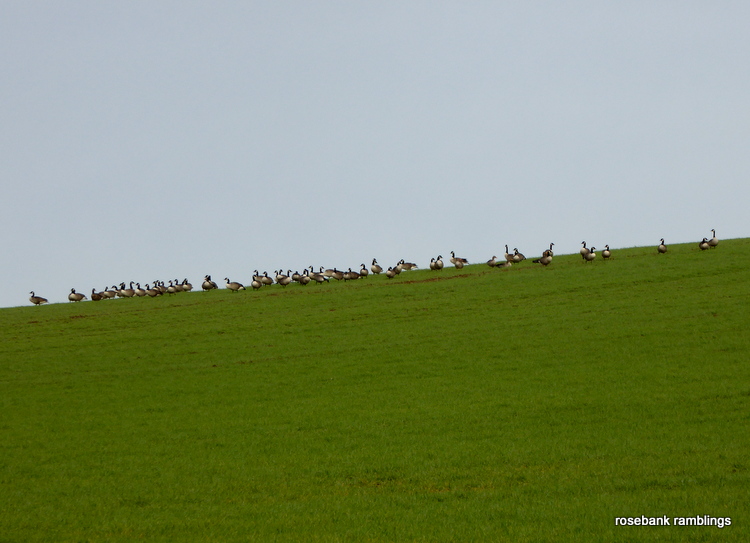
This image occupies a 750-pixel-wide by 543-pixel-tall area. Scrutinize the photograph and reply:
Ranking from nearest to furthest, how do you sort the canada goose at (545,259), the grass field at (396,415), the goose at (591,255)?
the grass field at (396,415) → the goose at (591,255) → the canada goose at (545,259)

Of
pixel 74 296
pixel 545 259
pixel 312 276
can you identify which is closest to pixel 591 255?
pixel 545 259

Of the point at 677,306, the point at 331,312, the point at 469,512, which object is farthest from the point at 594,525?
the point at 331,312

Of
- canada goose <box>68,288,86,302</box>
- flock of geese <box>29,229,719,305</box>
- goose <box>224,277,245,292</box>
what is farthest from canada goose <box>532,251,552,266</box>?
canada goose <box>68,288,86,302</box>

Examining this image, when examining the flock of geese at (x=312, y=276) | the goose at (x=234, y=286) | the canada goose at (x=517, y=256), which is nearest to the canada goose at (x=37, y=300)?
the flock of geese at (x=312, y=276)

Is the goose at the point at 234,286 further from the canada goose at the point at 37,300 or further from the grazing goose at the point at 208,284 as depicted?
the canada goose at the point at 37,300

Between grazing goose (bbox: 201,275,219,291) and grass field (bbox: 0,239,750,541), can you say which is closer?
grass field (bbox: 0,239,750,541)

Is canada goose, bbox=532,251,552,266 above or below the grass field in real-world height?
above

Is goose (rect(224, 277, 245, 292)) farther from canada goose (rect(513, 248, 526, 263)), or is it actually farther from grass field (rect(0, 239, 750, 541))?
canada goose (rect(513, 248, 526, 263))

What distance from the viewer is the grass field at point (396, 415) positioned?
1675cm

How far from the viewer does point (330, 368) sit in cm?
3453

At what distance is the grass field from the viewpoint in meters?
16.8

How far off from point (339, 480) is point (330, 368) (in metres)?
14.4

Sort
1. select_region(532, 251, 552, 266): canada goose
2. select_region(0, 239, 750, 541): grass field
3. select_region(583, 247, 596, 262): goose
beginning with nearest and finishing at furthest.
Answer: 1. select_region(0, 239, 750, 541): grass field
2. select_region(583, 247, 596, 262): goose
3. select_region(532, 251, 552, 266): canada goose

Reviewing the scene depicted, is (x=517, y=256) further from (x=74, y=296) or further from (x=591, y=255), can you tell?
(x=74, y=296)
